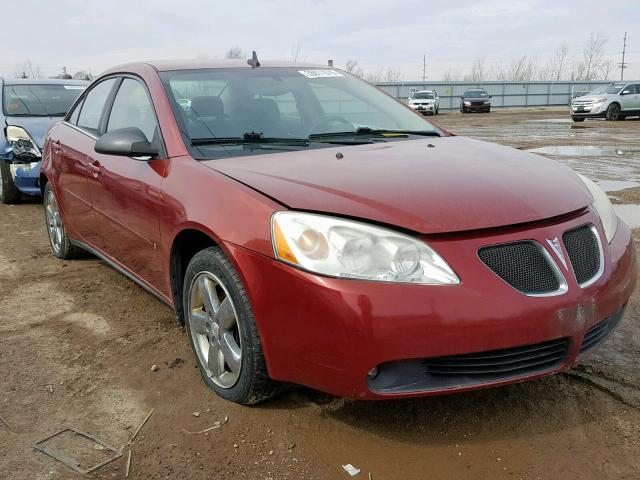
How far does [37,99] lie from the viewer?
7.95m

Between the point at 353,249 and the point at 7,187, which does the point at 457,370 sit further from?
the point at 7,187

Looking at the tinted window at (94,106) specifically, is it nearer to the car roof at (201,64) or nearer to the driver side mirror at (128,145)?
the car roof at (201,64)

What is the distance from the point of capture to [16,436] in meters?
2.39

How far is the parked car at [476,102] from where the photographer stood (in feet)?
121

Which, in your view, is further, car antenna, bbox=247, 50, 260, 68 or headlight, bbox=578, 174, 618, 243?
car antenna, bbox=247, 50, 260, 68

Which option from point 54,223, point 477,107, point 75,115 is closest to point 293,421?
point 75,115

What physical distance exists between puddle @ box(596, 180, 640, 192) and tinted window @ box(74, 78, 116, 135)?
232 inches

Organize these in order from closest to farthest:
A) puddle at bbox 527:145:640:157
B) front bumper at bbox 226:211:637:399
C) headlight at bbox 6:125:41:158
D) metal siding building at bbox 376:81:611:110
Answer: front bumper at bbox 226:211:637:399 < headlight at bbox 6:125:41:158 < puddle at bbox 527:145:640:157 < metal siding building at bbox 376:81:611:110

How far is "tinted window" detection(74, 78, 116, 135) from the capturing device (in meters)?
4.00

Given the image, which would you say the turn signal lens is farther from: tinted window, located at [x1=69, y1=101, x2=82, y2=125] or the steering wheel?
tinted window, located at [x1=69, y1=101, x2=82, y2=125]

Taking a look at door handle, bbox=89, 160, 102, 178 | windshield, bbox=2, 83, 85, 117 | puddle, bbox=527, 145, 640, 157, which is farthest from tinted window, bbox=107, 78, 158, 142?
puddle, bbox=527, 145, 640, 157

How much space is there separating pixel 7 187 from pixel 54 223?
9.64ft

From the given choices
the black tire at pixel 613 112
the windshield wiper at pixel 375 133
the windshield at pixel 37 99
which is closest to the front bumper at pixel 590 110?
the black tire at pixel 613 112

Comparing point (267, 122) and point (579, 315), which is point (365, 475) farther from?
point (267, 122)
